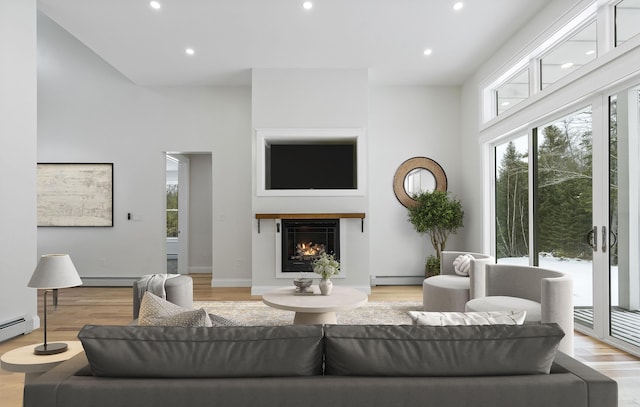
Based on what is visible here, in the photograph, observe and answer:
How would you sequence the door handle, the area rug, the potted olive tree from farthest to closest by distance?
the potted olive tree, the area rug, the door handle

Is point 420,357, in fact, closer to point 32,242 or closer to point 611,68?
point 611,68

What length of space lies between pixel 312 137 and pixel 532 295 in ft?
11.5

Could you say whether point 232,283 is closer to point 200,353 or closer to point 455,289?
point 455,289

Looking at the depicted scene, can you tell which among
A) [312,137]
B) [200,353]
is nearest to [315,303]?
[200,353]

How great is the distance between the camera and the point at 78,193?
22.2 feet

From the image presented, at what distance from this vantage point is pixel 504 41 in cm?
513

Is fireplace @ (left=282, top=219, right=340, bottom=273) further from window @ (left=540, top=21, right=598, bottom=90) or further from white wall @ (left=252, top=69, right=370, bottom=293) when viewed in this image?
window @ (left=540, top=21, right=598, bottom=90)

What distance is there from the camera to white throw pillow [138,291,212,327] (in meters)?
1.69

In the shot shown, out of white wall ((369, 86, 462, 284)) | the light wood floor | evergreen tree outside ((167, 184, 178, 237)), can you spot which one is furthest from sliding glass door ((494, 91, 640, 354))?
evergreen tree outside ((167, 184, 178, 237))

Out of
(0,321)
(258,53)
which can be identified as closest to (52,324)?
(0,321)

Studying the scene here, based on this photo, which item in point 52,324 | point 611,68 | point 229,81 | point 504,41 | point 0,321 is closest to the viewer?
point 611,68

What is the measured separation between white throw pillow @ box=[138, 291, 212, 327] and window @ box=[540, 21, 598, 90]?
3907 millimetres

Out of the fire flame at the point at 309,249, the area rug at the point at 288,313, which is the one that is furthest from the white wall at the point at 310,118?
the area rug at the point at 288,313

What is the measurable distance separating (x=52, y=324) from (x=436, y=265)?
4890 millimetres
